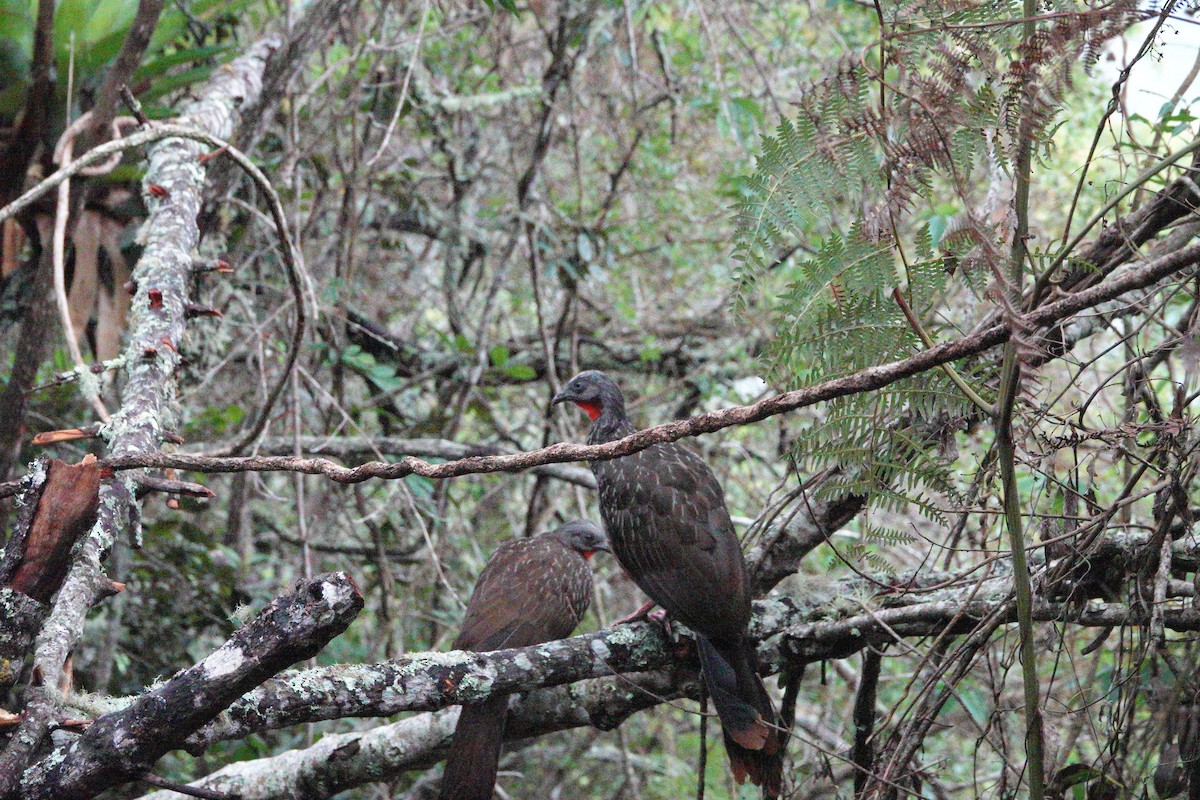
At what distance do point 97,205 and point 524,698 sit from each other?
9.11 ft

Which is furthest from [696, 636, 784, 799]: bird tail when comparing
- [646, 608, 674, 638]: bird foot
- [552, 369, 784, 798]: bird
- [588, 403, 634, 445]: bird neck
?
[588, 403, 634, 445]: bird neck

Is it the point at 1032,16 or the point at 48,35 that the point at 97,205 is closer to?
the point at 48,35

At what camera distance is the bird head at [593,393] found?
3.98 meters

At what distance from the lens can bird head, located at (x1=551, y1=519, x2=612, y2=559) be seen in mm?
4180

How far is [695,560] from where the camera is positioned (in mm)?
3000

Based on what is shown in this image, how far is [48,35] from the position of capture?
138 inches

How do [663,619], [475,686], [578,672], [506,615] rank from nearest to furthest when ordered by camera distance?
[475,686]
[578,672]
[663,619]
[506,615]

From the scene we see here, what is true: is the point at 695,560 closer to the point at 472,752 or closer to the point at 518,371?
the point at 472,752

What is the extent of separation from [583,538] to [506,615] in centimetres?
82

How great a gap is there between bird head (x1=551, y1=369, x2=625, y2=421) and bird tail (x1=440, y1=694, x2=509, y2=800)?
1459mm

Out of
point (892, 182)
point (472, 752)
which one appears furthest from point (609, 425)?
point (892, 182)

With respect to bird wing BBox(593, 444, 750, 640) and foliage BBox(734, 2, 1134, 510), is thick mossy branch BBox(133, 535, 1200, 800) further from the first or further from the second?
foliage BBox(734, 2, 1134, 510)

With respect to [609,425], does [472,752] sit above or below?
below

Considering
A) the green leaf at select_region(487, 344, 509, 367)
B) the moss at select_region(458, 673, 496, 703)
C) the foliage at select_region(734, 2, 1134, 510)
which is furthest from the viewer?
the green leaf at select_region(487, 344, 509, 367)
